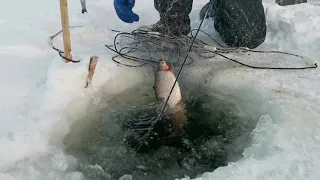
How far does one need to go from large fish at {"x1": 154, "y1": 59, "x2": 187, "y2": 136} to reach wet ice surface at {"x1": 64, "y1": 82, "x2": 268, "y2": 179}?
0.06m

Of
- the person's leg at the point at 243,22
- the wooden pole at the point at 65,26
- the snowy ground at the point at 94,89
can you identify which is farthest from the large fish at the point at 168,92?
the person's leg at the point at 243,22

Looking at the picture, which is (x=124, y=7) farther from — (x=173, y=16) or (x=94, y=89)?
(x=94, y=89)

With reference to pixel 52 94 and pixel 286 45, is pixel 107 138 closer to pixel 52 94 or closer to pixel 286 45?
pixel 52 94

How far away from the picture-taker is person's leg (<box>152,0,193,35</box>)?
430 cm

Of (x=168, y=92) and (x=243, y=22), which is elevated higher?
(x=243, y=22)

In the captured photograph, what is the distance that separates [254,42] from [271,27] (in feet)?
1.68

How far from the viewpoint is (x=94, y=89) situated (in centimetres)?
374

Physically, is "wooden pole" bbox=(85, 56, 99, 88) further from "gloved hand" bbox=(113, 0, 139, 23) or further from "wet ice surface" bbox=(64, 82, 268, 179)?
"gloved hand" bbox=(113, 0, 139, 23)

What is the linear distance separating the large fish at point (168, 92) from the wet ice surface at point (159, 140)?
0.06m

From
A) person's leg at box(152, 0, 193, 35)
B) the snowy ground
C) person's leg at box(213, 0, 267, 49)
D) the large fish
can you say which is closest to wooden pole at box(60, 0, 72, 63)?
the snowy ground

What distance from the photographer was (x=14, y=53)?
14.0 ft

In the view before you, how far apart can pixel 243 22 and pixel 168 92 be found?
55.3 inches

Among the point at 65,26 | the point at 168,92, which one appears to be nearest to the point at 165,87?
the point at 168,92

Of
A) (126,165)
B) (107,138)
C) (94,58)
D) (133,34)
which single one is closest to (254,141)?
(126,165)
